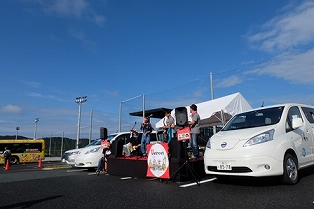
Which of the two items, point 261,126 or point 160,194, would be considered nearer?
point 160,194

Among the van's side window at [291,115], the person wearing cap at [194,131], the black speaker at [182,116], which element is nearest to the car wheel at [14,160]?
the person wearing cap at [194,131]

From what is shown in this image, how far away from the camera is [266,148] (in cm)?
453

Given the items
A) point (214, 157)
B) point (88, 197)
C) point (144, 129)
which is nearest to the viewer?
point (88, 197)

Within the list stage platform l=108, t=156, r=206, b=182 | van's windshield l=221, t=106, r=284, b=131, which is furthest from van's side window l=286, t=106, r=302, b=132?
stage platform l=108, t=156, r=206, b=182

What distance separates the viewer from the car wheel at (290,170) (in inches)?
182

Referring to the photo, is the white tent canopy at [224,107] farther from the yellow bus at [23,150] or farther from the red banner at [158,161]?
the yellow bus at [23,150]

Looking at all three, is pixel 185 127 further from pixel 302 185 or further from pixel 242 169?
pixel 302 185

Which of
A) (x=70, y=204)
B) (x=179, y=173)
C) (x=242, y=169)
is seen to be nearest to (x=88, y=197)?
(x=70, y=204)

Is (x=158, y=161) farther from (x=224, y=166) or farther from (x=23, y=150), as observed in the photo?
(x=23, y=150)

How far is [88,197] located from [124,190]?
0.84 metres

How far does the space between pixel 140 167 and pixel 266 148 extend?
3.64 meters

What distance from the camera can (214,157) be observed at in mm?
4984

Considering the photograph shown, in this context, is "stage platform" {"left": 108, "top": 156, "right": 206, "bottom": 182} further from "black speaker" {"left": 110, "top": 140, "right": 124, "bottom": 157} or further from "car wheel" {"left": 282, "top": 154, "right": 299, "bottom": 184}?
"car wheel" {"left": 282, "top": 154, "right": 299, "bottom": 184}

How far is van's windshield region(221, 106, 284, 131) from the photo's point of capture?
5414 mm
